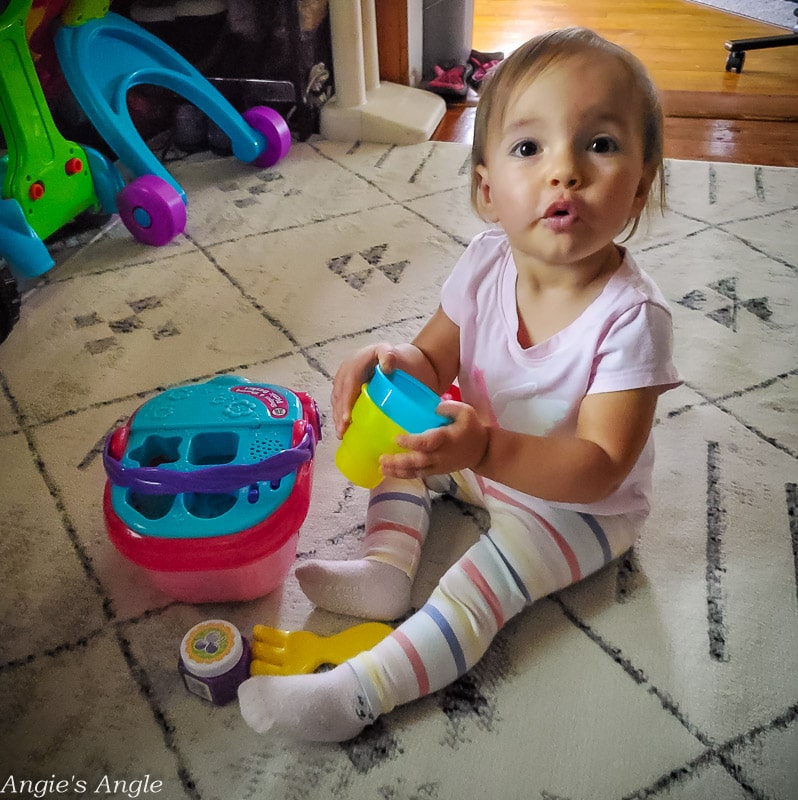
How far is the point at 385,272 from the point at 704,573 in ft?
2.33

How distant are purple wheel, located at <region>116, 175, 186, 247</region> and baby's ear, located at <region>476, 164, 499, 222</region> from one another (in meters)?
0.76

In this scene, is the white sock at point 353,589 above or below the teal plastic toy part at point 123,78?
below

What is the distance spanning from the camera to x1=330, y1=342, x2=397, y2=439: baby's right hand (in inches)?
27.0

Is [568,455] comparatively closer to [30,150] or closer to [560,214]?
[560,214]

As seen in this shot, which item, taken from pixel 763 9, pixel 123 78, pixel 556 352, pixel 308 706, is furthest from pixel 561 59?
pixel 763 9

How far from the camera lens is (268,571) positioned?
716 millimetres

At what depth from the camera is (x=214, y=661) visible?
62cm

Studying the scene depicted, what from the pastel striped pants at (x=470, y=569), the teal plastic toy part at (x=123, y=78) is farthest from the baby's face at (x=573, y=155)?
the teal plastic toy part at (x=123, y=78)

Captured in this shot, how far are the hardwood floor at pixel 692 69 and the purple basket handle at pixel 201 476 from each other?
3.48ft

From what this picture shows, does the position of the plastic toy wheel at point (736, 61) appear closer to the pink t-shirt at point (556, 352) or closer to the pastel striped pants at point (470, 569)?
the pink t-shirt at point (556, 352)

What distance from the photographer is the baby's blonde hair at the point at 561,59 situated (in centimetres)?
59

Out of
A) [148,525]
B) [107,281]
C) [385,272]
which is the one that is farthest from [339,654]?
[107,281]

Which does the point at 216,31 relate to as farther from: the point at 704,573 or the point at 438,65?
the point at 704,573

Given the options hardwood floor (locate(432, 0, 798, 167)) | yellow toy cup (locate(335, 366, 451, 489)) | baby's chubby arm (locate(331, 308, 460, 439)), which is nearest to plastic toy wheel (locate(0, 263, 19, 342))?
baby's chubby arm (locate(331, 308, 460, 439))
